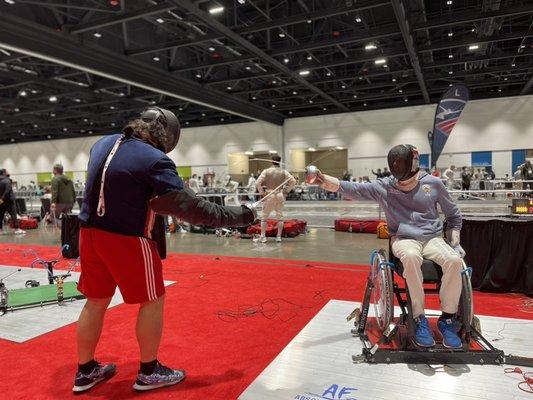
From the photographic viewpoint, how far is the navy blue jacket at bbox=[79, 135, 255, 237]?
5.69 ft

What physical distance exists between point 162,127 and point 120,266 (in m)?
0.69

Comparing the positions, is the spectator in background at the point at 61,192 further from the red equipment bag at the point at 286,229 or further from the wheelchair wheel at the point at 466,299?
the wheelchair wheel at the point at 466,299

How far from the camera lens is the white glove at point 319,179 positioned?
8.61 feet

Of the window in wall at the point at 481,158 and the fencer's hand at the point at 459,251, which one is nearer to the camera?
the fencer's hand at the point at 459,251

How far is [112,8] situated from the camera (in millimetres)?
7906

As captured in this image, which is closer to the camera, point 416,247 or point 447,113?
point 416,247

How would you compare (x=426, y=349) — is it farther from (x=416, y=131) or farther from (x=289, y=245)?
(x=416, y=131)

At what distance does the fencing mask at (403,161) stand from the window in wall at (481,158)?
669 inches

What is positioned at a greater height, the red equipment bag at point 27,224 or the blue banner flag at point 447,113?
the blue banner flag at point 447,113

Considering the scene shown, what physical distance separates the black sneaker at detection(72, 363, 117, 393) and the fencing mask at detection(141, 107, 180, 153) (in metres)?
1.20

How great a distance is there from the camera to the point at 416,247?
7.94ft

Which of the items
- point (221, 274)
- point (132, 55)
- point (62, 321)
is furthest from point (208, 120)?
point (62, 321)

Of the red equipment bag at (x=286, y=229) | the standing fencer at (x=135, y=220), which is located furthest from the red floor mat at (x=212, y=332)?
the red equipment bag at (x=286, y=229)

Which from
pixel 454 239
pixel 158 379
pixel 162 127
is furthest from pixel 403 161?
pixel 158 379
